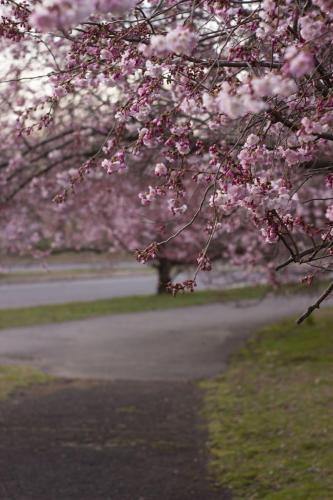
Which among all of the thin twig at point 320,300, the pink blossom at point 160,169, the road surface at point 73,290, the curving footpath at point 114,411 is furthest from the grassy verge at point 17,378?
the road surface at point 73,290

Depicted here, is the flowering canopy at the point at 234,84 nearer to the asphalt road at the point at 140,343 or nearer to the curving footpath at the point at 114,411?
the curving footpath at the point at 114,411

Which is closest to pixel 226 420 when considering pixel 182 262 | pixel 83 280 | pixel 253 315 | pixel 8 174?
pixel 8 174

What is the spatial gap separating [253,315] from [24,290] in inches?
419

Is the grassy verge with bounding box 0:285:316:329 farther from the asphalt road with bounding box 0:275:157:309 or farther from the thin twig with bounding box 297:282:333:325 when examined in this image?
the thin twig with bounding box 297:282:333:325

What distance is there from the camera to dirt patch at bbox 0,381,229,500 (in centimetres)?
693

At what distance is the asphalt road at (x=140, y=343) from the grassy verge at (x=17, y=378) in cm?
38

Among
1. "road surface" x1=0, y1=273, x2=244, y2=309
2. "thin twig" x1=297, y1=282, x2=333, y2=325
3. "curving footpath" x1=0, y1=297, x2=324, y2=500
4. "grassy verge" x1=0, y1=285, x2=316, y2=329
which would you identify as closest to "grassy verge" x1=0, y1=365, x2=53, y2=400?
"curving footpath" x1=0, y1=297, x2=324, y2=500

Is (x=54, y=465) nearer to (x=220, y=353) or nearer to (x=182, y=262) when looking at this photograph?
(x=220, y=353)

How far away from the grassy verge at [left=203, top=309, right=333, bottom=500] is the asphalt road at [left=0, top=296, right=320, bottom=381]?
33.6 inches

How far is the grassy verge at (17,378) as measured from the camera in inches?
449

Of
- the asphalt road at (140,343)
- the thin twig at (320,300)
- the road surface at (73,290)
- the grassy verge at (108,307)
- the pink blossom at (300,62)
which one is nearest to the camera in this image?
the pink blossom at (300,62)

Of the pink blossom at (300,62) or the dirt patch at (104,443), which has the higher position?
the pink blossom at (300,62)

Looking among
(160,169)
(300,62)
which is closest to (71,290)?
(160,169)

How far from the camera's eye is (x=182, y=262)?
→ 68.5 ft
